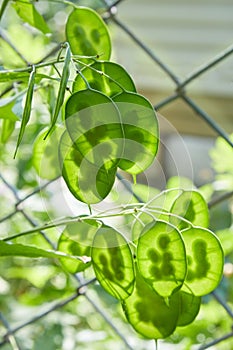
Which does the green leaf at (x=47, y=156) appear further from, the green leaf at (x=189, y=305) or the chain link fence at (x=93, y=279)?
the green leaf at (x=189, y=305)

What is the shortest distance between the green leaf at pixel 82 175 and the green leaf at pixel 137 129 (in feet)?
0.07

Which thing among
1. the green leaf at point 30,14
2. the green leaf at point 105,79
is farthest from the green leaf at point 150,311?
the green leaf at point 30,14

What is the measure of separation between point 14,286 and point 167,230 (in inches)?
27.2

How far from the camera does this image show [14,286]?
1064mm

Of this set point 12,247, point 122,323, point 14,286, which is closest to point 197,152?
point 14,286

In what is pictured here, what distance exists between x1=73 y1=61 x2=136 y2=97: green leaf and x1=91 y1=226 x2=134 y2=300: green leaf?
8 cm

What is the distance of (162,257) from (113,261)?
32 millimetres

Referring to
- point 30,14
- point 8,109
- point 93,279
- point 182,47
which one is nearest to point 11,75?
point 8,109

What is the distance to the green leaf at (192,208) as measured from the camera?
1.55 ft

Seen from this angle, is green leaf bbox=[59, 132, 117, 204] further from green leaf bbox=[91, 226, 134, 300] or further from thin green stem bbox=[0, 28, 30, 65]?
thin green stem bbox=[0, 28, 30, 65]

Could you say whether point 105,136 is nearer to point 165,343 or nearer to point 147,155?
point 147,155

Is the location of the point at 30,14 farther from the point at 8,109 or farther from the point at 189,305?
the point at 189,305

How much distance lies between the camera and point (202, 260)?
44cm

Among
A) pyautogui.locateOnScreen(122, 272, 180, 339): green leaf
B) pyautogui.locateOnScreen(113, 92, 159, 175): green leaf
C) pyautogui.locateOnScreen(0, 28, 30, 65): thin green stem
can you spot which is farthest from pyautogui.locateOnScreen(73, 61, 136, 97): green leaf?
pyautogui.locateOnScreen(0, 28, 30, 65): thin green stem
